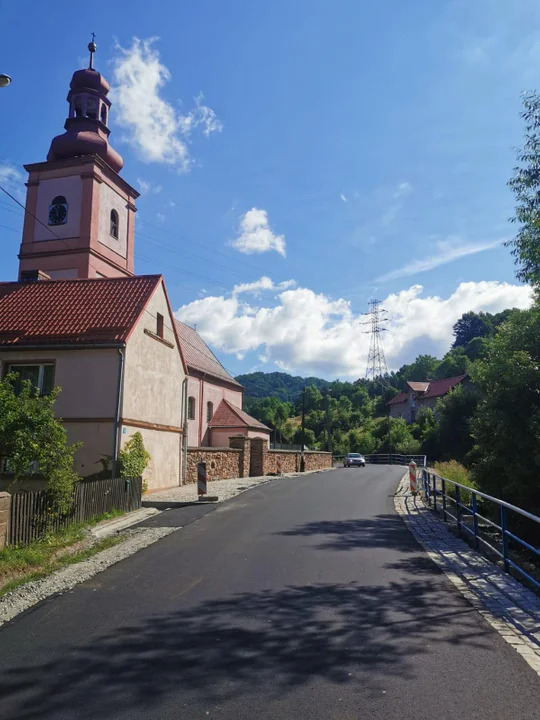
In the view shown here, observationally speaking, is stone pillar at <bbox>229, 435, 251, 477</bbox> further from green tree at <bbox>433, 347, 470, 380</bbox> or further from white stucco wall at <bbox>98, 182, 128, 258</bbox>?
green tree at <bbox>433, 347, 470, 380</bbox>

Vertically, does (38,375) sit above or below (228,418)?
above

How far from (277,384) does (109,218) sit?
424 ft

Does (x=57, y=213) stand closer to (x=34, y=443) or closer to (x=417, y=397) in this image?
(x=34, y=443)

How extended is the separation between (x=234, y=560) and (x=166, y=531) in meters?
Result: 3.48

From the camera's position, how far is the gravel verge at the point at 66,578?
6.63m

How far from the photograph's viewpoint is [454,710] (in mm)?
3809

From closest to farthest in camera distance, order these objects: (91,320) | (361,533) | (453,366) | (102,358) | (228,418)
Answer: (361,533) → (102,358) → (91,320) → (228,418) → (453,366)

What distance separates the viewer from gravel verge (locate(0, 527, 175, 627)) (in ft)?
21.7

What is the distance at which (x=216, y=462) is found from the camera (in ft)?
87.8

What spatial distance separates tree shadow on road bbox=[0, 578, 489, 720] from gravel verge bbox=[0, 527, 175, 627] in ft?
6.15

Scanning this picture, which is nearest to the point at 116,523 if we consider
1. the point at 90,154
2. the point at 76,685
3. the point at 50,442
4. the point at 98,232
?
the point at 50,442

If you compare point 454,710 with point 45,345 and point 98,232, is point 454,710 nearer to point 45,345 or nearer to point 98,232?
point 45,345

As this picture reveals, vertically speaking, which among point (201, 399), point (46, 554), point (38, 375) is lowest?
point (46, 554)

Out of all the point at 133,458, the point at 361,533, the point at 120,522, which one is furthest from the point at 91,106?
the point at 361,533
